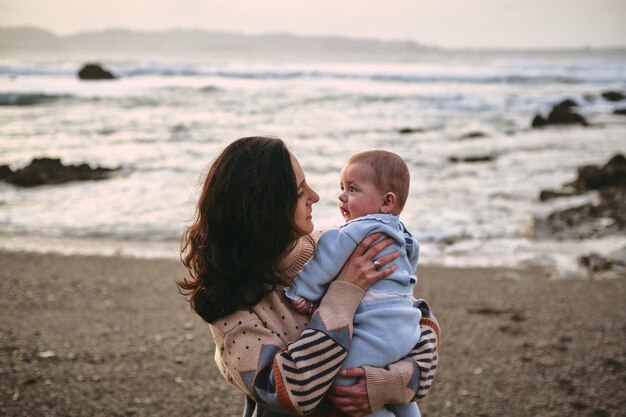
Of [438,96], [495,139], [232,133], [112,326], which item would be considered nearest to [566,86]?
[438,96]

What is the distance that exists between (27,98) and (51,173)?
1684 centimetres

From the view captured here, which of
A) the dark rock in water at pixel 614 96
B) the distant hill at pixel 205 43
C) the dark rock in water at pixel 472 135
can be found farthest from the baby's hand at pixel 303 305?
the distant hill at pixel 205 43

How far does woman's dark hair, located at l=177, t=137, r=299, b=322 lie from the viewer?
66.4 inches

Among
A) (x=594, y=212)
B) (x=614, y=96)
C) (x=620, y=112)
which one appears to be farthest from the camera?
(x=614, y=96)

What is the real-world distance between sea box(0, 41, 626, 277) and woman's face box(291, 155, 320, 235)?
36cm

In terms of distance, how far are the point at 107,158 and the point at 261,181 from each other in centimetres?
1251

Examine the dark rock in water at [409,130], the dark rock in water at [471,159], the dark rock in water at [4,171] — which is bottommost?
the dark rock in water at [4,171]

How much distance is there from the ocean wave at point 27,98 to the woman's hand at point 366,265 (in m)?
26.1

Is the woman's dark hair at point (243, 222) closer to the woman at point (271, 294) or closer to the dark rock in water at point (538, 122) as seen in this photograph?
the woman at point (271, 294)

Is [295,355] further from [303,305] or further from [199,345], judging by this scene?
[199,345]

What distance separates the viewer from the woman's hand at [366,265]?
5.63 feet

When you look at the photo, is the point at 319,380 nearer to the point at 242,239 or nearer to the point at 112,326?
the point at 242,239

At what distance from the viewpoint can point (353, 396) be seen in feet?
5.39

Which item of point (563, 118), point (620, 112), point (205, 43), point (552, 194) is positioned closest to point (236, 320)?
point (552, 194)
